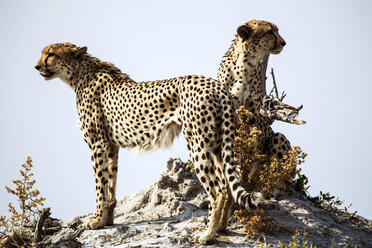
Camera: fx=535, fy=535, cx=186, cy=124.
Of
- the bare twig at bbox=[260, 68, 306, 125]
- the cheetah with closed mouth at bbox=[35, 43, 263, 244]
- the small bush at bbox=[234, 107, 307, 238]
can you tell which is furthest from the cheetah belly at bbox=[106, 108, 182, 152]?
the bare twig at bbox=[260, 68, 306, 125]

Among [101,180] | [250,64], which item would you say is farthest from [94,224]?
[250,64]

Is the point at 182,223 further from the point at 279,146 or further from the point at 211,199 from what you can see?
the point at 279,146

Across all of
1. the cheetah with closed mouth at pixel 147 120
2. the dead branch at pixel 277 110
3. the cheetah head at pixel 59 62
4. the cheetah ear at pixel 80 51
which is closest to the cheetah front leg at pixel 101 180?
the cheetah with closed mouth at pixel 147 120

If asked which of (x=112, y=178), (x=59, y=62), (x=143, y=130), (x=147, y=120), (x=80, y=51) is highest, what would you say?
(x=80, y=51)

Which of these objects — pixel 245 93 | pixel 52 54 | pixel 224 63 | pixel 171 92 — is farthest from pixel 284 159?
pixel 52 54

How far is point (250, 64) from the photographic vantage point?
7445 mm

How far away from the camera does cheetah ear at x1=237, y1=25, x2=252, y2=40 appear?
7375 mm

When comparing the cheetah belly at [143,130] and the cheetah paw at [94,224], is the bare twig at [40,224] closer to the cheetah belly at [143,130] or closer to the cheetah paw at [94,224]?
the cheetah paw at [94,224]

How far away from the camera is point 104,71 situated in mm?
7664

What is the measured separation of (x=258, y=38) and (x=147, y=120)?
6.58 feet

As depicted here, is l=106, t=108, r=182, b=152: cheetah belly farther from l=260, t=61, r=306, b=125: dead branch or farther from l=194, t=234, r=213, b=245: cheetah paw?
l=260, t=61, r=306, b=125: dead branch

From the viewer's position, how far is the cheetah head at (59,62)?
7.59 meters

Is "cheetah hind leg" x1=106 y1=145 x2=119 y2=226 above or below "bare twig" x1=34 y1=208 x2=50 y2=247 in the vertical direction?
above

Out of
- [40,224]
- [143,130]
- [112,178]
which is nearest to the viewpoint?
[40,224]
